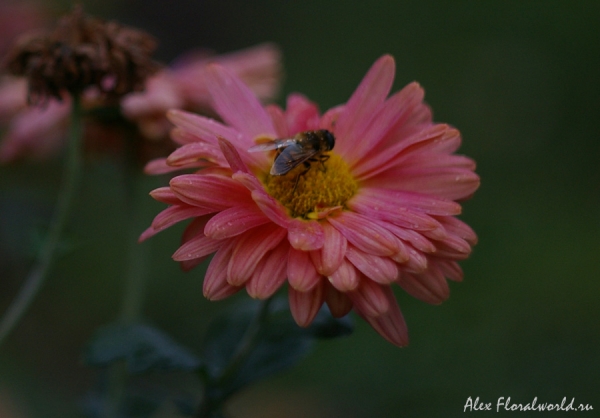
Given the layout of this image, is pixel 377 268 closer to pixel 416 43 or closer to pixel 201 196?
pixel 201 196

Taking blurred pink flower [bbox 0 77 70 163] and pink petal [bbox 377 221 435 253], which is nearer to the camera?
pink petal [bbox 377 221 435 253]

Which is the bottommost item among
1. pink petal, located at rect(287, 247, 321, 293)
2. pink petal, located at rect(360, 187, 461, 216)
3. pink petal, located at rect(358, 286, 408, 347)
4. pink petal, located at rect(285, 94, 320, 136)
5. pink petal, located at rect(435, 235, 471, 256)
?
pink petal, located at rect(358, 286, 408, 347)

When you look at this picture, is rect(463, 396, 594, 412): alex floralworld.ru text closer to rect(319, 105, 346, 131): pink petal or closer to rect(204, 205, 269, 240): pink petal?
rect(319, 105, 346, 131): pink petal

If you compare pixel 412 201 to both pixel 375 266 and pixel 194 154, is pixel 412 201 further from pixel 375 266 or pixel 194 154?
pixel 194 154

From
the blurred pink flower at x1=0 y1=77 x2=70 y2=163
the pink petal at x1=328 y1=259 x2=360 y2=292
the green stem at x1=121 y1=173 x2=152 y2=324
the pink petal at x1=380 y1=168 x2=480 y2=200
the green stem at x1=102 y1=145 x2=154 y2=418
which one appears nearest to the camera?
the pink petal at x1=328 y1=259 x2=360 y2=292

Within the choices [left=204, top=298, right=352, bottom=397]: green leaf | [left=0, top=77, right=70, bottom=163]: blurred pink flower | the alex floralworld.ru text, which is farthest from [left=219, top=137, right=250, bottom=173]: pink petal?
the alex floralworld.ru text

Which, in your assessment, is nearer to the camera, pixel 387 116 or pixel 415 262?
pixel 415 262

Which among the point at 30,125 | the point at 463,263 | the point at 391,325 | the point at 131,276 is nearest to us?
the point at 391,325

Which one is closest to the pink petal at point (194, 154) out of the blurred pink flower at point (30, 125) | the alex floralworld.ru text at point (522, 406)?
the blurred pink flower at point (30, 125)

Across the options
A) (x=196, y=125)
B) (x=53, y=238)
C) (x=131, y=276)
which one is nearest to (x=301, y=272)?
(x=196, y=125)
